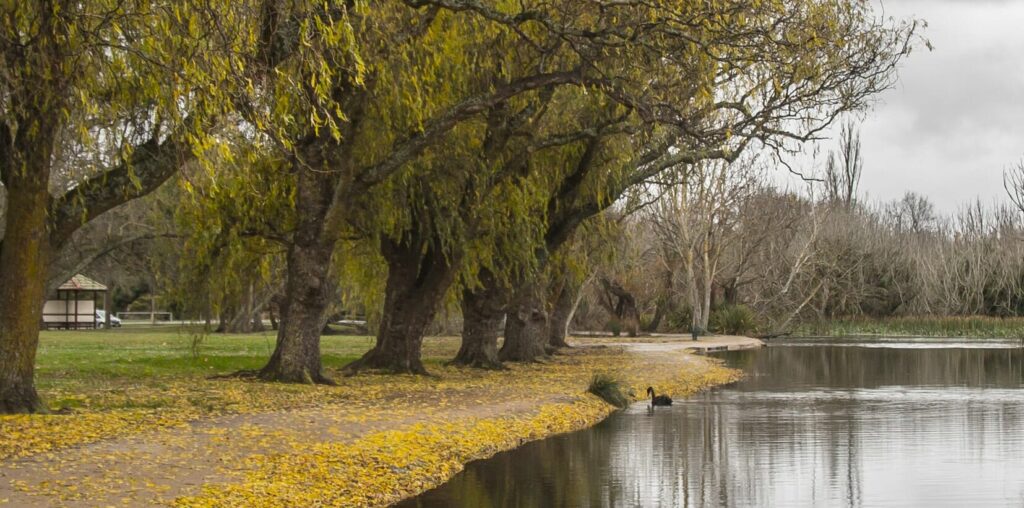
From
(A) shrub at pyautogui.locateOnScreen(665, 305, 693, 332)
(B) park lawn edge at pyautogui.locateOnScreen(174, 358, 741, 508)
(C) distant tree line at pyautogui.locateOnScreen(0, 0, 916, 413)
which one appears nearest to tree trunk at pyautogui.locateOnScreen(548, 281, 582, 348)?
(C) distant tree line at pyautogui.locateOnScreen(0, 0, 916, 413)

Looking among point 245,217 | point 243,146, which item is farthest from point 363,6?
point 245,217

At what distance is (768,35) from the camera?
62.6 ft

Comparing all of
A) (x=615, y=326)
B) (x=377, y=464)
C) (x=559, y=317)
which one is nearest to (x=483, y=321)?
(x=559, y=317)

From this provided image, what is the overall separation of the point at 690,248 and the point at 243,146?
148 ft

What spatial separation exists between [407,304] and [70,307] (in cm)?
4295

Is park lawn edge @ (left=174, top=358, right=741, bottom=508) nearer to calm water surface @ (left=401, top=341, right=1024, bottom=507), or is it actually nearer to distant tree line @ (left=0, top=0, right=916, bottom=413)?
calm water surface @ (left=401, top=341, right=1024, bottom=507)

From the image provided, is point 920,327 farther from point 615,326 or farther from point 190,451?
point 190,451

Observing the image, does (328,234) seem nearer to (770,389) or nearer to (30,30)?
(30,30)

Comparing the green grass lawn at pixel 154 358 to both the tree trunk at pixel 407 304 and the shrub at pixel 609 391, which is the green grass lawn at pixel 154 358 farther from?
the shrub at pixel 609 391

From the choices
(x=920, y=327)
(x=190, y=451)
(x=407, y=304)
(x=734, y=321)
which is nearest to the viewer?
(x=190, y=451)

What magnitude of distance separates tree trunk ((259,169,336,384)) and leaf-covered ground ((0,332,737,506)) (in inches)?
30.7

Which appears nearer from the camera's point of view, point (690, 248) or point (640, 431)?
point (640, 431)

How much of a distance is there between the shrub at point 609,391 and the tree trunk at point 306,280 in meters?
5.64

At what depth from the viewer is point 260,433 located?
16.0 meters
